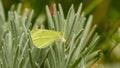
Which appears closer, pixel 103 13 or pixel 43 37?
pixel 43 37

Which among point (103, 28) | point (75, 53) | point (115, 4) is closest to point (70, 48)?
point (75, 53)

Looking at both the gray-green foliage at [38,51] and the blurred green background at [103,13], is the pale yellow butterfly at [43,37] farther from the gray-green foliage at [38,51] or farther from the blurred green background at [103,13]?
the blurred green background at [103,13]

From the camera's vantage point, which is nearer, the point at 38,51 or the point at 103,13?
the point at 38,51

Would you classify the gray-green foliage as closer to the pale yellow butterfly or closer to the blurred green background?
the pale yellow butterfly

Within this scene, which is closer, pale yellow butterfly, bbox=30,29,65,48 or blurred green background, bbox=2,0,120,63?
pale yellow butterfly, bbox=30,29,65,48

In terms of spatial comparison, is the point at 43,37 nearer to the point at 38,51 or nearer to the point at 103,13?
the point at 38,51

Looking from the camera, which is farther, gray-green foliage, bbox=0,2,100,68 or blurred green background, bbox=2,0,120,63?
blurred green background, bbox=2,0,120,63

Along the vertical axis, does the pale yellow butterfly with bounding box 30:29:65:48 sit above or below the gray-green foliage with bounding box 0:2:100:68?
Result: above

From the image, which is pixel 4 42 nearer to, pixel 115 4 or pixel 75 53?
pixel 75 53

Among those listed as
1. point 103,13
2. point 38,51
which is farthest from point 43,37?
point 103,13

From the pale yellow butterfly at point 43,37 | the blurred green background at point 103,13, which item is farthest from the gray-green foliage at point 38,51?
the blurred green background at point 103,13

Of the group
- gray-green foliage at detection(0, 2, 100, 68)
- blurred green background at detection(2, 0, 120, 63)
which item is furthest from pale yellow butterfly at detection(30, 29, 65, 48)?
blurred green background at detection(2, 0, 120, 63)
